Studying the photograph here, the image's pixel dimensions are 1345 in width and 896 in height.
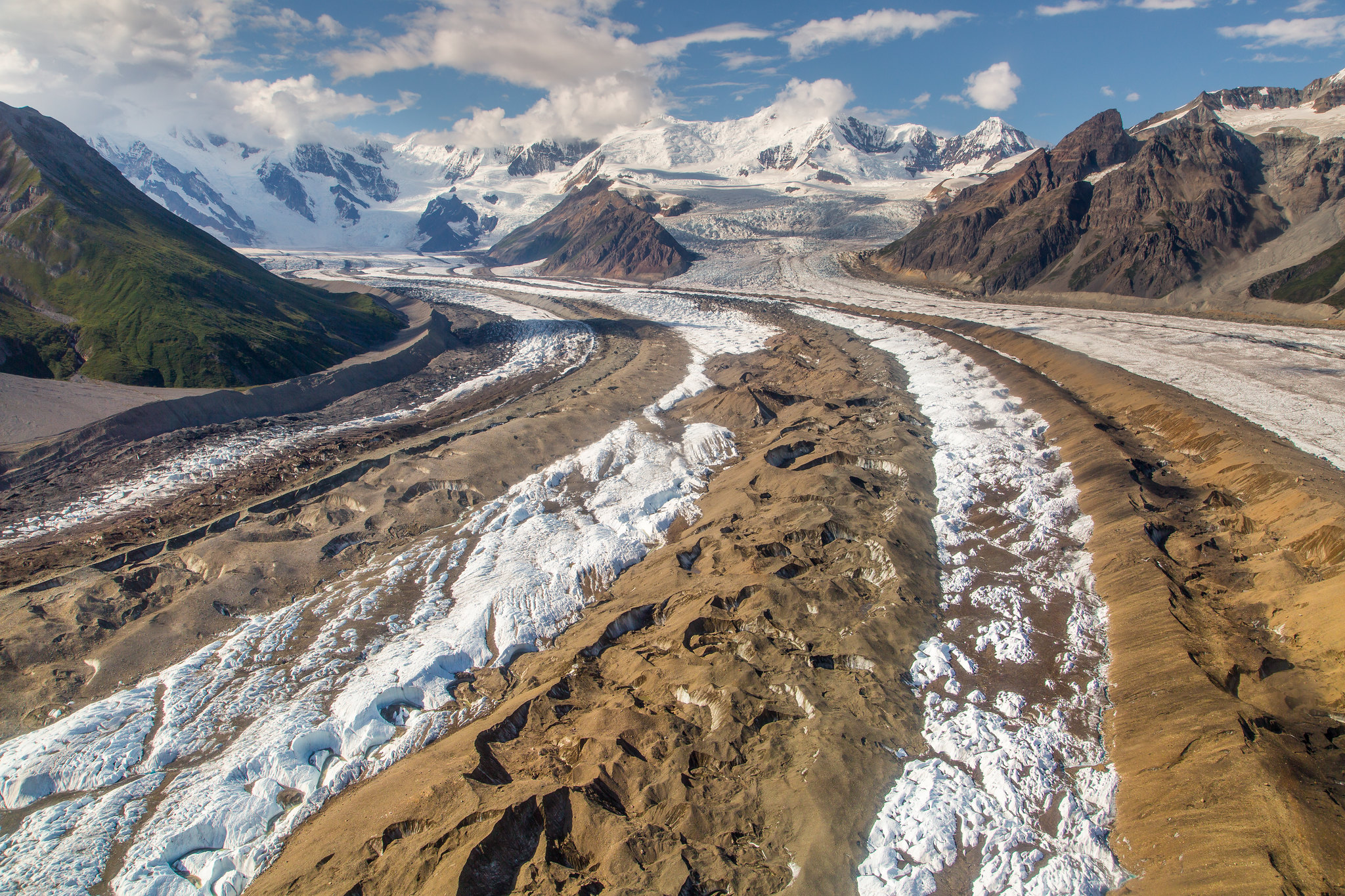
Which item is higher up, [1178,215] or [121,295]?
[1178,215]

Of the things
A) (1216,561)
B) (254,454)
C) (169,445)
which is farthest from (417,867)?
(169,445)

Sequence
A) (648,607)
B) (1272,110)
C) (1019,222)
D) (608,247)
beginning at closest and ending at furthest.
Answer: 1. (648,607)
2. (1019,222)
3. (1272,110)
4. (608,247)

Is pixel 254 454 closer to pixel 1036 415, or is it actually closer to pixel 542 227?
pixel 1036 415

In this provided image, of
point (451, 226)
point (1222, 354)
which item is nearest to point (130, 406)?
point (1222, 354)

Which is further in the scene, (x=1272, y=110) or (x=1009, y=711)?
(x=1272, y=110)

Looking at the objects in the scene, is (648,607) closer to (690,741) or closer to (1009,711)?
(690,741)
